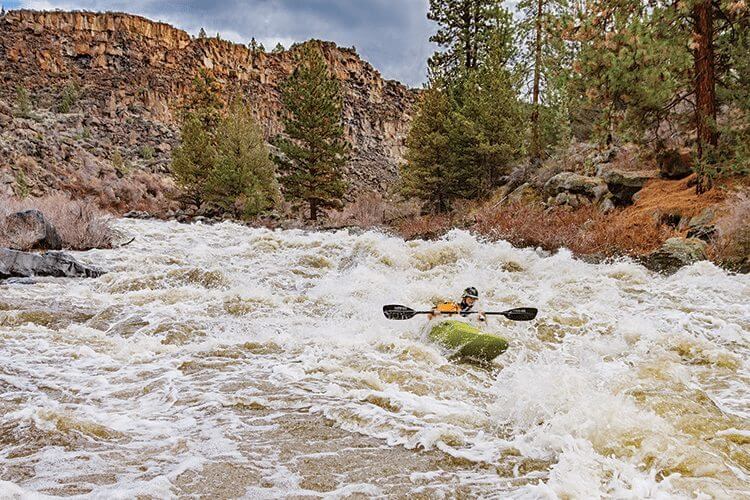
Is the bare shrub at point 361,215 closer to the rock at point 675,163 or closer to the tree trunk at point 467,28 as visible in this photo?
the tree trunk at point 467,28

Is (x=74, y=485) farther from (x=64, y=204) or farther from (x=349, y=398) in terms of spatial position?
(x=64, y=204)

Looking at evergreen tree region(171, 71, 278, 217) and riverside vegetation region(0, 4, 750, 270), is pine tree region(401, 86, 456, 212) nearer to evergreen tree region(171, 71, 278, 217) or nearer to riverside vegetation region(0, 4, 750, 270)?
riverside vegetation region(0, 4, 750, 270)

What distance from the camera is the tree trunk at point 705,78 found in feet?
35.8

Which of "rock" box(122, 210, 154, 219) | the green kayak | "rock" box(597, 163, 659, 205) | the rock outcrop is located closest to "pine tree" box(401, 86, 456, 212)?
the rock outcrop

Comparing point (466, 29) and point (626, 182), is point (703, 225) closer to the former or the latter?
point (626, 182)

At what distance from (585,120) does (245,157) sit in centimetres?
1815

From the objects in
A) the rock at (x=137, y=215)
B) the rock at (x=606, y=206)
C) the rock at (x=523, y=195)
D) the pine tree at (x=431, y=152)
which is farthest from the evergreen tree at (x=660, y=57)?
the rock at (x=137, y=215)

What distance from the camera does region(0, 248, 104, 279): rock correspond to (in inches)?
367

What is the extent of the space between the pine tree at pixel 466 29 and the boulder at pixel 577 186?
9.14 metres

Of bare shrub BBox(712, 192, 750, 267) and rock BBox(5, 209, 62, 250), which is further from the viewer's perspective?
rock BBox(5, 209, 62, 250)

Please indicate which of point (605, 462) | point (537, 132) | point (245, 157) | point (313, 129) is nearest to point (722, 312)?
point (605, 462)

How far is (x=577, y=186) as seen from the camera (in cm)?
1502

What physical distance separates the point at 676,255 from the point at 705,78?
4889 millimetres

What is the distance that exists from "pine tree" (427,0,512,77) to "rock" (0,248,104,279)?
17.2 meters
